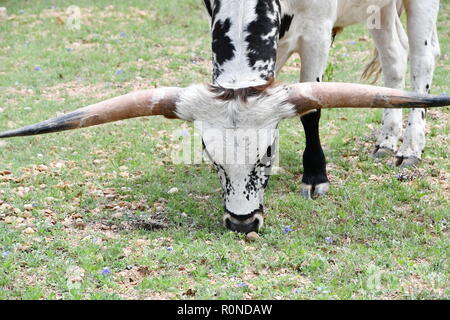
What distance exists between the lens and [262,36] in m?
5.04

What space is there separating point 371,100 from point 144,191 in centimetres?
234

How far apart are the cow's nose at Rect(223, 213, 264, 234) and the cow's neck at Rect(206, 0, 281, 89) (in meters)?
0.92

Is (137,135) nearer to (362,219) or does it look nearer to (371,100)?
(362,219)

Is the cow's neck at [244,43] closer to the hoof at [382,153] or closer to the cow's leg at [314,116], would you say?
the cow's leg at [314,116]

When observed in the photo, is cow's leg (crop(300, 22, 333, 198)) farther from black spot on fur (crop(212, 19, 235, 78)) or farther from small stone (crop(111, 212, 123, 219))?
small stone (crop(111, 212, 123, 219))

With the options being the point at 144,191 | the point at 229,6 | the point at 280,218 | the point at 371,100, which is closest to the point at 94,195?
the point at 144,191

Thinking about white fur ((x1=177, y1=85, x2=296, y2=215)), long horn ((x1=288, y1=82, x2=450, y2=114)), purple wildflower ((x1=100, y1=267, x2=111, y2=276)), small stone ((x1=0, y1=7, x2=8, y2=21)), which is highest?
small stone ((x1=0, y1=7, x2=8, y2=21))

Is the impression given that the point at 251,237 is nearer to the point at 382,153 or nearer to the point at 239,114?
the point at 239,114

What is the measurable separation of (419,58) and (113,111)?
11.3 ft

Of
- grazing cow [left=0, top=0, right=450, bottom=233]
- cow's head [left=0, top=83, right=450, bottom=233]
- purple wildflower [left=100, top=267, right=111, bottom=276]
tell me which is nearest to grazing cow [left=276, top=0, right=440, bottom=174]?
grazing cow [left=0, top=0, right=450, bottom=233]

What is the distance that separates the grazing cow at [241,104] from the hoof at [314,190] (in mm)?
1114

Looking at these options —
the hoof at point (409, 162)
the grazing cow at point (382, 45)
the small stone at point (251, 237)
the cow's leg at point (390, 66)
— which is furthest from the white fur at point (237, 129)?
the cow's leg at point (390, 66)

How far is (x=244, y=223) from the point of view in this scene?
4.99 metres

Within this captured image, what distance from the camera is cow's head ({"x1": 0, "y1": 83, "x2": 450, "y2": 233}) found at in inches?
185
